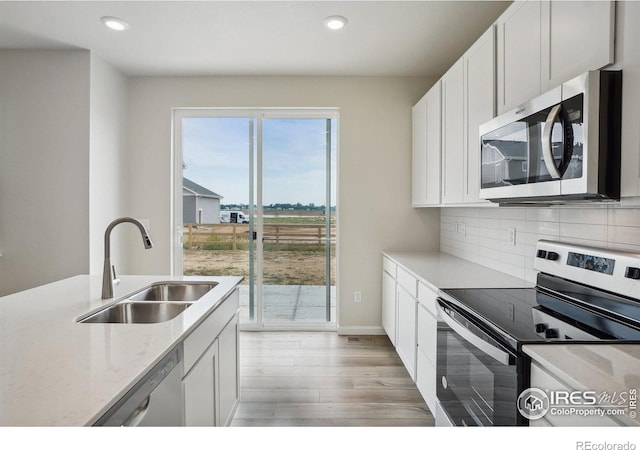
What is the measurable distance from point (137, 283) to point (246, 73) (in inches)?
92.7

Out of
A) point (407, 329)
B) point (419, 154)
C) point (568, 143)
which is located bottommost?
point (407, 329)

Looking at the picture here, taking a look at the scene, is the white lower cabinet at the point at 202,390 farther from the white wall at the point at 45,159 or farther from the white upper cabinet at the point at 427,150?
the white wall at the point at 45,159

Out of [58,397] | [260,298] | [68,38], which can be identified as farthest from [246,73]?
[58,397]

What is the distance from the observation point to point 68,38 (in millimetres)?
2879

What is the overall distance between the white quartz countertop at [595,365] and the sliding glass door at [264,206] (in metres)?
2.85

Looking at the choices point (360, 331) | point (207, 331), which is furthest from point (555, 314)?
point (360, 331)

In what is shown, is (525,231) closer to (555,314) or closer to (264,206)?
(555,314)

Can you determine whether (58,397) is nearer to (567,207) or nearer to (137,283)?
(137,283)

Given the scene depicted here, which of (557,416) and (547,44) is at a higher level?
(547,44)

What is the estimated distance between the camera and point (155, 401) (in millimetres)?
1107

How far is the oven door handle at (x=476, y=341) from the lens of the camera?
1.13 m

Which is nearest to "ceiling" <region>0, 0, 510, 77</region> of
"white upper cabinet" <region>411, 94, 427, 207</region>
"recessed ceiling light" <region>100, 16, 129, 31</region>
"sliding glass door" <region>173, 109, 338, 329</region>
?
"recessed ceiling light" <region>100, 16, 129, 31</region>

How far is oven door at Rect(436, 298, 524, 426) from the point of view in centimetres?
113

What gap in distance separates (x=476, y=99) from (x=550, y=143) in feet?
2.96
